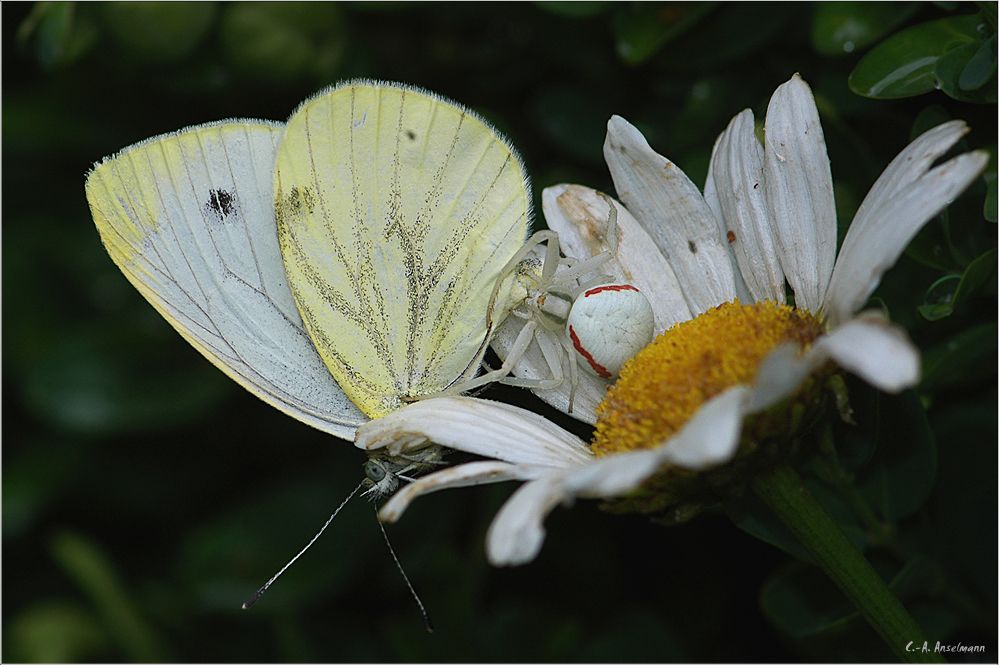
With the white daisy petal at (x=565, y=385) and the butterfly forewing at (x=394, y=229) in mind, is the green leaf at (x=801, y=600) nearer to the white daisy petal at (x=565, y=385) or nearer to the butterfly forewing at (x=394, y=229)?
the white daisy petal at (x=565, y=385)

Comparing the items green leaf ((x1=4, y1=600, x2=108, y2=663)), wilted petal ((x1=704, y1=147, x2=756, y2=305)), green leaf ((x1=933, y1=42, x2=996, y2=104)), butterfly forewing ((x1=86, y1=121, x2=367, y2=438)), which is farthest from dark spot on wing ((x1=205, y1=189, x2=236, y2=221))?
green leaf ((x1=933, y1=42, x2=996, y2=104))

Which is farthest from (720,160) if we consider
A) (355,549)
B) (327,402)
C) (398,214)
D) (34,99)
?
(34,99)

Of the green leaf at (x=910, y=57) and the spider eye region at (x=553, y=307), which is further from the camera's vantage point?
the spider eye region at (x=553, y=307)

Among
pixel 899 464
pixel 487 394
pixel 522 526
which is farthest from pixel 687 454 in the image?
pixel 487 394

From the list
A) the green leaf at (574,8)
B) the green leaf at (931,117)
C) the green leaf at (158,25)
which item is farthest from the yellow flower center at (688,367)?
the green leaf at (158,25)

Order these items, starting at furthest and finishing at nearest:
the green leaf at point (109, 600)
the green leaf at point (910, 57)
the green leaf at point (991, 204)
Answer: the green leaf at point (109, 600)
the green leaf at point (910, 57)
the green leaf at point (991, 204)

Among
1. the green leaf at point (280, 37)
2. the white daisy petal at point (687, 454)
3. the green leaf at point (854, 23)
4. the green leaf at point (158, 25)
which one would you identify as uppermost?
the green leaf at point (158, 25)

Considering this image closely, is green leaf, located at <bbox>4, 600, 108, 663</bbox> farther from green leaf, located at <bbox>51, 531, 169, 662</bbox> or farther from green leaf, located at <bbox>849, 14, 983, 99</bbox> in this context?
green leaf, located at <bbox>849, 14, 983, 99</bbox>

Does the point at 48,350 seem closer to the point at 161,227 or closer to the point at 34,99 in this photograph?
the point at 34,99
